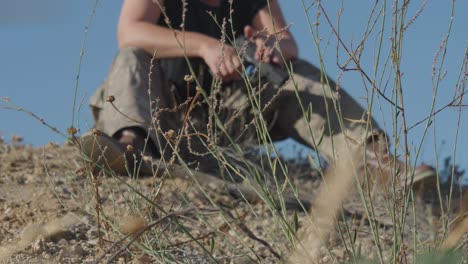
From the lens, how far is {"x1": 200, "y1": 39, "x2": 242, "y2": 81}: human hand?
4.06 m

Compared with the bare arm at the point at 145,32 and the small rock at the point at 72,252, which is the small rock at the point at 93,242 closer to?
the small rock at the point at 72,252

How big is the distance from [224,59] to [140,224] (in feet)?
5.03

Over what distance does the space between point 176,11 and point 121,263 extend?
2.64 meters

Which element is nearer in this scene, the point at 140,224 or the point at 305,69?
the point at 140,224

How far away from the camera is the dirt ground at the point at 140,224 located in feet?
7.82

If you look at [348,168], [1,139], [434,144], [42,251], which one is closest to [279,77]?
[1,139]

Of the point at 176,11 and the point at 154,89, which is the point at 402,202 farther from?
the point at 176,11

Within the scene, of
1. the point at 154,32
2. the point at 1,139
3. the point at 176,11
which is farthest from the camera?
the point at 1,139

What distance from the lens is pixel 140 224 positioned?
2633mm

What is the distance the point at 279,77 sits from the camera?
4.96 meters

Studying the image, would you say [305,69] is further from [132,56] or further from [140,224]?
[140,224]

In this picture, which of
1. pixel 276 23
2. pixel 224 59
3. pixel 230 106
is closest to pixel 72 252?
pixel 224 59

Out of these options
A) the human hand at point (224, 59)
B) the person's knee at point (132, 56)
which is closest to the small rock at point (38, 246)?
the human hand at point (224, 59)

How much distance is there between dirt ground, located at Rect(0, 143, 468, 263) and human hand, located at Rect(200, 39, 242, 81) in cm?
53
